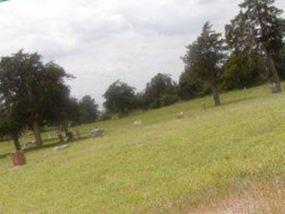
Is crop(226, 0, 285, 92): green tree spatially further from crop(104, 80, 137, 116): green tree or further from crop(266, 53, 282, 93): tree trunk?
crop(104, 80, 137, 116): green tree

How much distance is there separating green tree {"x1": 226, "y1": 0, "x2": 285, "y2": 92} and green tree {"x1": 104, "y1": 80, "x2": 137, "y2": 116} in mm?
45297

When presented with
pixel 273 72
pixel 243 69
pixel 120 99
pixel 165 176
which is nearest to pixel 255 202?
pixel 165 176

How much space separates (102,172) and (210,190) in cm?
892

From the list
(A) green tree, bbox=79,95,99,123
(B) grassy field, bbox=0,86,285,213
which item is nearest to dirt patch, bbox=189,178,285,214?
(B) grassy field, bbox=0,86,285,213

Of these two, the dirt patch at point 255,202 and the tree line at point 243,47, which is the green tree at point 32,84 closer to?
the tree line at point 243,47

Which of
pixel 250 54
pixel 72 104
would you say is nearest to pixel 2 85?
pixel 72 104

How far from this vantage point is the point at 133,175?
18500 millimetres

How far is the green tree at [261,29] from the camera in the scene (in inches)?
2381

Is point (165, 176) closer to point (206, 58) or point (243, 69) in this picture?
point (206, 58)

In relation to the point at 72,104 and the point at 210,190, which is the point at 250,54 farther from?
the point at 210,190

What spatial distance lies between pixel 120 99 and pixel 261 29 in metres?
48.4

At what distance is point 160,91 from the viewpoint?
110750mm

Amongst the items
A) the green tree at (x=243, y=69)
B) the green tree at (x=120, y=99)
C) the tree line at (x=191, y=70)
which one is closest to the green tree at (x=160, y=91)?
the green tree at (x=120, y=99)

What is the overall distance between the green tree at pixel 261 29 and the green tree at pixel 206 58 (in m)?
2.18
